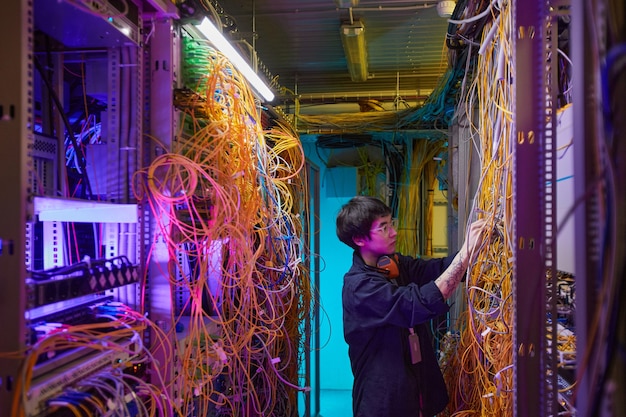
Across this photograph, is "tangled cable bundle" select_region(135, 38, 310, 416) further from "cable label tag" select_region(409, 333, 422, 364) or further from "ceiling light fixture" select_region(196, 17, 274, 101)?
"cable label tag" select_region(409, 333, 422, 364)

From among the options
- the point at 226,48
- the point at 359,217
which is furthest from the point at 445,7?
the point at 226,48

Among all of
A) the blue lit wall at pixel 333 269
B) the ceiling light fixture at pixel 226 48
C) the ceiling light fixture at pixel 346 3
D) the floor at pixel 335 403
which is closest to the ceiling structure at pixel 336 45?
the ceiling light fixture at pixel 346 3

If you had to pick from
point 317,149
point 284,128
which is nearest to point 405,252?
point 317,149

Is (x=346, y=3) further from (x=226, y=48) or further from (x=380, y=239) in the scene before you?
(x=380, y=239)

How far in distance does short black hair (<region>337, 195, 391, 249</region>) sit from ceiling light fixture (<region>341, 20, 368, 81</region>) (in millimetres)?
1046

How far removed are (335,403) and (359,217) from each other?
2.88m

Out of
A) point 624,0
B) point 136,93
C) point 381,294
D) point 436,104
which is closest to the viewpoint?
point 624,0

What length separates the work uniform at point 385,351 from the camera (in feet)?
6.76

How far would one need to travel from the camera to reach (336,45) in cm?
320

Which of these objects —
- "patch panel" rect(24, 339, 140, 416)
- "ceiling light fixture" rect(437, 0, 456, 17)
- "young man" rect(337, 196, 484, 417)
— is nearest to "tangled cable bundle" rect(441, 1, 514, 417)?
"young man" rect(337, 196, 484, 417)

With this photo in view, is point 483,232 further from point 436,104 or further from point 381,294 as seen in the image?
point 436,104

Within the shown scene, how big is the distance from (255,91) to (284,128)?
0.52m

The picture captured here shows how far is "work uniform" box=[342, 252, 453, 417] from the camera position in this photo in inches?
81.1

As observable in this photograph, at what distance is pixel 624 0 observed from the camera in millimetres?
569
